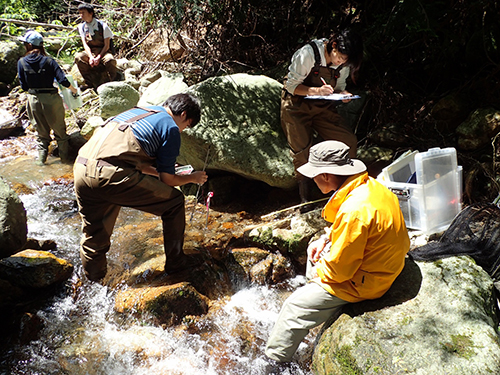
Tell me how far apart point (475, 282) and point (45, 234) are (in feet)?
16.8

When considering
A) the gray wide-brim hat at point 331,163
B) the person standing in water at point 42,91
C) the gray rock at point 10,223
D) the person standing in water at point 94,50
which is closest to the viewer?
the gray wide-brim hat at point 331,163

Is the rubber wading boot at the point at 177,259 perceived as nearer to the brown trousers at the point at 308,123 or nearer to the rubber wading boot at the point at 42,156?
the brown trousers at the point at 308,123

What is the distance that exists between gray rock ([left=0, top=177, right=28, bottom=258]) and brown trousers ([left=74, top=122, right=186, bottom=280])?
64cm

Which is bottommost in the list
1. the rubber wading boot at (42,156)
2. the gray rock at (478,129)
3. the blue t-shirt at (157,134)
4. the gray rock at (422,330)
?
the gray rock at (422,330)

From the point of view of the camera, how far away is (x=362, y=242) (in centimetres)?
252

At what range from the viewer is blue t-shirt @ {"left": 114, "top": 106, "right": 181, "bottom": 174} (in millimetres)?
3395

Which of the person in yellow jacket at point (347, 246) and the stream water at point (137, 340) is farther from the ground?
the person in yellow jacket at point (347, 246)

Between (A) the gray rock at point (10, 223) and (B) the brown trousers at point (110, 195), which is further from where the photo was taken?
(A) the gray rock at point (10, 223)

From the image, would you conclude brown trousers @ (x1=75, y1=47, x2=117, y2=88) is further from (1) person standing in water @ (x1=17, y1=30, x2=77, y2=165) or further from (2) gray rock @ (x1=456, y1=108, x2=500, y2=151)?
(2) gray rock @ (x1=456, y1=108, x2=500, y2=151)

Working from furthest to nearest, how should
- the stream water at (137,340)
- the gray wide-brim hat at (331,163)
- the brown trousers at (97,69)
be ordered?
1. the brown trousers at (97,69)
2. the stream water at (137,340)
3. the gray wide-brim hat at (331,163)

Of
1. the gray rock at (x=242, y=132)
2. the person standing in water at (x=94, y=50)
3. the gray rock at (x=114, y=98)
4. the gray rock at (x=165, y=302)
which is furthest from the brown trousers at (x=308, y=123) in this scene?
the person standing in water at (x=94, y=50)

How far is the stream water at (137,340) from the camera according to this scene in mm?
3328

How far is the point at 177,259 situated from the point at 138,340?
2.85ft

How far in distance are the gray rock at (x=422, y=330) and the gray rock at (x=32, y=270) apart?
2.86 m
